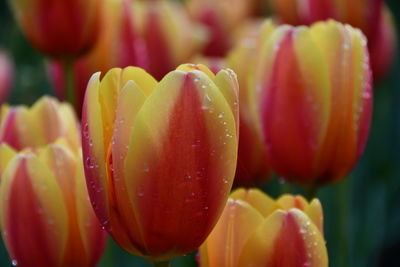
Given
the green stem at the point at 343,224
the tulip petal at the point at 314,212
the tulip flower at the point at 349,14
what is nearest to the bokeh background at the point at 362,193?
the green stem at the point at 343,224

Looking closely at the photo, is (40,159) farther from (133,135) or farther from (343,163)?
(343,163)

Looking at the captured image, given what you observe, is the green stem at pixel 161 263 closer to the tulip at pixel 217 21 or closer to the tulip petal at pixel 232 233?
the tulip petal at pixel 232 233

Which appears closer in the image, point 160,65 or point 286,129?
point 286,129

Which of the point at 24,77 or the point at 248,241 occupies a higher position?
the point at 248,241

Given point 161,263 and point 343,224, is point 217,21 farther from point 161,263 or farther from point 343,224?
point 161,263

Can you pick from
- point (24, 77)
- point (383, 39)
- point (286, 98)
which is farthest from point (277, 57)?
point (24, 77)

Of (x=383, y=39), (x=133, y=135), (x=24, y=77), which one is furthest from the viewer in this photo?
(x=24, y=77)

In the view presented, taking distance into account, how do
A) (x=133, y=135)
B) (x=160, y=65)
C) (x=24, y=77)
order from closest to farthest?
(x=133, y=135) < (x=160, y=65) < (x=24, y=77)
